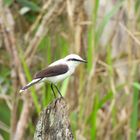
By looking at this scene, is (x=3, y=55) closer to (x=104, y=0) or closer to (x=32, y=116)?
(x=32, y=116)

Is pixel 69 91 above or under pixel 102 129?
above

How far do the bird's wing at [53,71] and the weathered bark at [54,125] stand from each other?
187 millimetres

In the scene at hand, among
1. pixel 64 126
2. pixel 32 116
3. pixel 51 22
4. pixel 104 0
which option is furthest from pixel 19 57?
pixel 64 126

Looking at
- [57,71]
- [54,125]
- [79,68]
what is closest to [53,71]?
[57,71]

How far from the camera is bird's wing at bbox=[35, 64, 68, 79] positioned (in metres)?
2.02

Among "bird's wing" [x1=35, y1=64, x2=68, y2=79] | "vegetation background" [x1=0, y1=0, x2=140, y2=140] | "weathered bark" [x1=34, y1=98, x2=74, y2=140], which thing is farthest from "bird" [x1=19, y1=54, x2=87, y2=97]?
"vegetation background" [x1=0, y1=0, x2=140, y2=140]

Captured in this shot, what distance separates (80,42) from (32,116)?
1.96 ft

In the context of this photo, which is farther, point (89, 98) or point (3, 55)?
point (3, 55)

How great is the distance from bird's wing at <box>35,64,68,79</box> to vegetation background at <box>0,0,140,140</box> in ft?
2.16

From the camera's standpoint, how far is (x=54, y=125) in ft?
5.78

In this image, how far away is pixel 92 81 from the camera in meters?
3.05

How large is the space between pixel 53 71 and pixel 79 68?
1.08 metres

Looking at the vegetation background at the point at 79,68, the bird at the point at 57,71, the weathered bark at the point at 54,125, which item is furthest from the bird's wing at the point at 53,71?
the vegetation background at the point at 79,68

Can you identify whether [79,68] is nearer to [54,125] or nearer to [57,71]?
[57,71]
